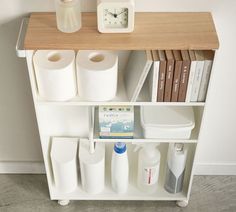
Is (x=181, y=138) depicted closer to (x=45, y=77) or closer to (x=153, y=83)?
(x=153, y=83)

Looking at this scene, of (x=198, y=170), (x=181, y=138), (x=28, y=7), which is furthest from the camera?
(x=198, y=170)

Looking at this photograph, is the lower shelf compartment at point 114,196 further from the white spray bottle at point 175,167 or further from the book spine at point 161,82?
the book spine at point 161,82

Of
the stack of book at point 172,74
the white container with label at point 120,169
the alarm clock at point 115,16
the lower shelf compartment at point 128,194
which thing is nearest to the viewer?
the alarm clock at point 115,16

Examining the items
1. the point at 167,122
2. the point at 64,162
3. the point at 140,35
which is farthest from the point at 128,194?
the point at 140,35

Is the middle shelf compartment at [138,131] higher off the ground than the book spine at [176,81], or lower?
lower

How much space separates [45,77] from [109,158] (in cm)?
67

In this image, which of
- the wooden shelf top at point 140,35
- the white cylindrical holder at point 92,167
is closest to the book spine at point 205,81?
the wooden shelf top at point 140,35

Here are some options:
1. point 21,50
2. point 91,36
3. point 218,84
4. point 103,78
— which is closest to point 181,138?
point 218,84

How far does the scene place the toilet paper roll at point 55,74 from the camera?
1490 millimetres

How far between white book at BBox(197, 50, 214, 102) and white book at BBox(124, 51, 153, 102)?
0.60ft

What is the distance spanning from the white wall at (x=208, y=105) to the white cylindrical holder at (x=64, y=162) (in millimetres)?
151

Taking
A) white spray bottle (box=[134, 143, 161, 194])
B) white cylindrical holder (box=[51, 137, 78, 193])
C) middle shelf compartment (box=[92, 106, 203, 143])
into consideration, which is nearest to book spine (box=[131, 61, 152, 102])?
middle shelf compartment (box=[92, 106, 203, 143])

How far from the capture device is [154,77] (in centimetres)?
149

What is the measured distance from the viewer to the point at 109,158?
80.8 inches
